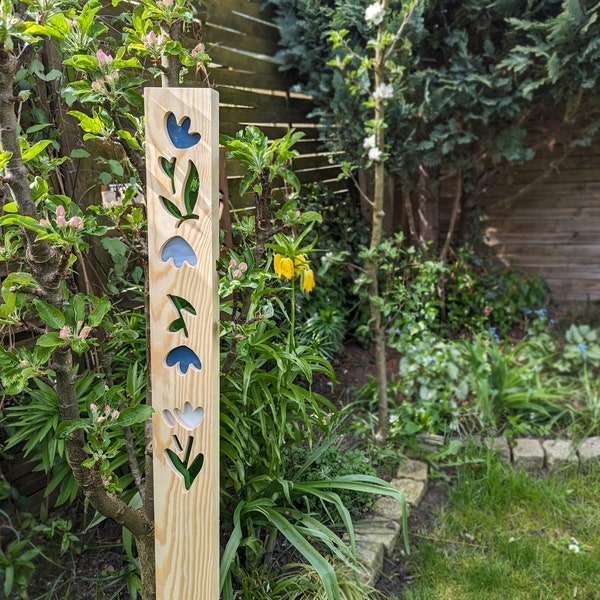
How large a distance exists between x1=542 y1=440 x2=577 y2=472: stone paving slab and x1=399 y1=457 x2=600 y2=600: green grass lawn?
4 cm

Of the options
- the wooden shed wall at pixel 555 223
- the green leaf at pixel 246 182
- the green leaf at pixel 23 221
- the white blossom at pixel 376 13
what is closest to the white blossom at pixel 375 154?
the white blossom at pixel 376 13

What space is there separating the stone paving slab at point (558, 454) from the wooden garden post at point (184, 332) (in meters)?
1.85

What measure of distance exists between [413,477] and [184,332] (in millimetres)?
1571

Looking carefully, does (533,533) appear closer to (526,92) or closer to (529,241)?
(526,92)

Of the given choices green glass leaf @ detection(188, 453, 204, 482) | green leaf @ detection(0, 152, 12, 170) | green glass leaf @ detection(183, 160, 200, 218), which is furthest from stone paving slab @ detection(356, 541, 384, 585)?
green leaf @ detection(0, 152, 12, 170)

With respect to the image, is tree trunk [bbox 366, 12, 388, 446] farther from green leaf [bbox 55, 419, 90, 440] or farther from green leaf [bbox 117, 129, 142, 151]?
green leaf [bbox 55, 419, 90, 440]

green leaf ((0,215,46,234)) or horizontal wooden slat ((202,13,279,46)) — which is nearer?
green leaf ((0,215,46,234))

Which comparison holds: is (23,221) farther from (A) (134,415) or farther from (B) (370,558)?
(B) (370,558)

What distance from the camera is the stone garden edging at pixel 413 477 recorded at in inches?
73.0

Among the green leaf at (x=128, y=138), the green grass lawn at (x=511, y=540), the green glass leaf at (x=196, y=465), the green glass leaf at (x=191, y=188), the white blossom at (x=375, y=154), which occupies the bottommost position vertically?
the green grass lawn at (x=511, y=540)

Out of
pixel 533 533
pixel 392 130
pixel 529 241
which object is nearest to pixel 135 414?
pixel 533 533

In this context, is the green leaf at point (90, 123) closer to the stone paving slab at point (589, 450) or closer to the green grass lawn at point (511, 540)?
the green grass lawn at point (511, 540)

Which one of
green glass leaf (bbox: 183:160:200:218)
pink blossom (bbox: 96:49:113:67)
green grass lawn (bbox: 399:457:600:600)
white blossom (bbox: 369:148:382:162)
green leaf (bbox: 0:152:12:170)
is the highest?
white blossom (bbox: 369:148:382:162)

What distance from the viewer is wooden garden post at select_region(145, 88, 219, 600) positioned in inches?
44.8
